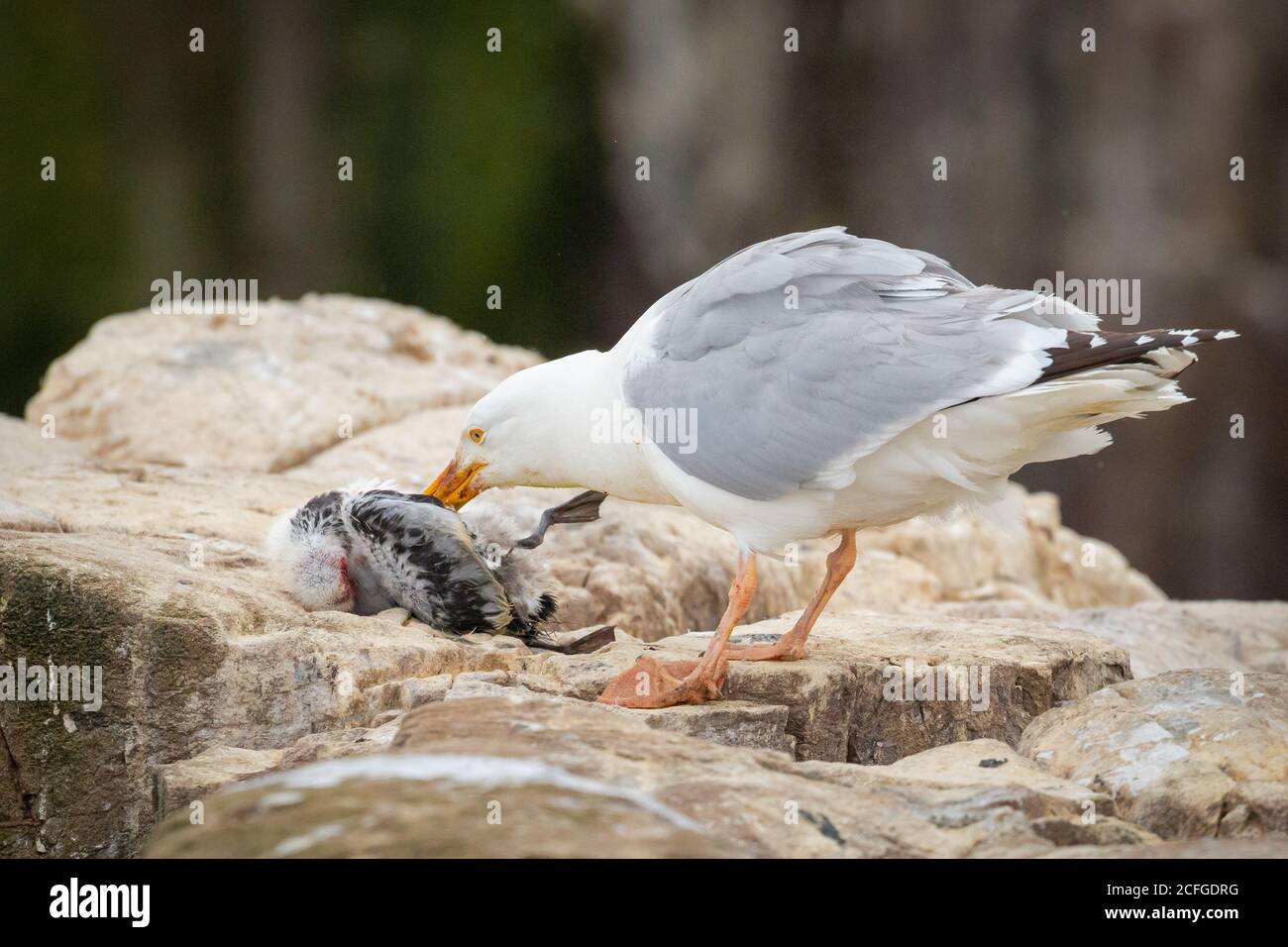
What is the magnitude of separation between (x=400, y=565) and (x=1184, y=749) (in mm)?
2196

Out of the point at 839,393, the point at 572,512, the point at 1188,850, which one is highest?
the point at 839,393

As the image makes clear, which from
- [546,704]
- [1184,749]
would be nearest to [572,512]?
[546,704]

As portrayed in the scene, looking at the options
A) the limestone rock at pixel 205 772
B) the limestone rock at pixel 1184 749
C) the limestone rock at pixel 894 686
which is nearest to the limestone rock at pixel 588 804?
the limestone rock at pixel 1184 749

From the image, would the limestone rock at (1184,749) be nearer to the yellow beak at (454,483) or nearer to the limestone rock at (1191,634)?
the limestone rock at (1191,634)

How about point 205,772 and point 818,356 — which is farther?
point 818,356

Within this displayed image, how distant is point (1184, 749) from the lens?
10.4 ft

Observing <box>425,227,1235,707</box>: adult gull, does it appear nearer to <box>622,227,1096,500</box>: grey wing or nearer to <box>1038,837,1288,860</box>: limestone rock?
<box>622,227,1096,500</box>: grey wing

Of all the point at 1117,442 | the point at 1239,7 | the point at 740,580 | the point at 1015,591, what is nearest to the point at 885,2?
the point at 1239,7

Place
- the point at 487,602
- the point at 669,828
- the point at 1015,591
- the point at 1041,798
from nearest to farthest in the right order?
the point at 669,828, the point at 1041,798, the point at 487,602, the point at 1015,591

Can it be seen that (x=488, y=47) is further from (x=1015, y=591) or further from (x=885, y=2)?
(x=1015, y=591)

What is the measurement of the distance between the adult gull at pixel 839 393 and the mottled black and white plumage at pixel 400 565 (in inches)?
21.2

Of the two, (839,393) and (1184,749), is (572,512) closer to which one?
(839,393)

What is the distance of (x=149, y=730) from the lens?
3.54 meters

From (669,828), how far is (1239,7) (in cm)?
842
